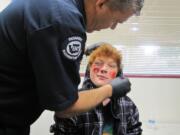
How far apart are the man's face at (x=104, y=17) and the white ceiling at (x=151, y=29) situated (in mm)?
1139

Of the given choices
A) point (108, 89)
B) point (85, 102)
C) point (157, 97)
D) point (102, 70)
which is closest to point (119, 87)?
point (108, 89)

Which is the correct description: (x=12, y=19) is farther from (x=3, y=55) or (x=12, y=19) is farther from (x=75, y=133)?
(x=75, y=133)

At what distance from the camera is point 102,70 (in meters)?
1.66

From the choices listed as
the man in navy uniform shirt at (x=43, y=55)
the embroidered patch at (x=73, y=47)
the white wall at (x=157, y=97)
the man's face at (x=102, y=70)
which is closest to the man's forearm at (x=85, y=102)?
the man in navy uniform shirt at (x=43, y=55)

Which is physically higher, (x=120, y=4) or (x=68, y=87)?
(x=120, y=4)

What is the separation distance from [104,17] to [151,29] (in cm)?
127

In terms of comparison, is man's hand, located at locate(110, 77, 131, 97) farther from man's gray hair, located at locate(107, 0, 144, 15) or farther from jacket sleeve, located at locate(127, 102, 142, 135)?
jacket sleeve, located at locate(127, 102, 142, 135)

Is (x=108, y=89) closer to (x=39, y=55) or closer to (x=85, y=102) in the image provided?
(x=85, y=102)

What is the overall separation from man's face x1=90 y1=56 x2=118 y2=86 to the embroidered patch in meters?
0.88

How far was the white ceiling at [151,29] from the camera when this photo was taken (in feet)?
6.76

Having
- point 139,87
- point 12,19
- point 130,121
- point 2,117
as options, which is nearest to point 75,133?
point 130,121

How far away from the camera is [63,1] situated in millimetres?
775

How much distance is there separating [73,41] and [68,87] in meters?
Answer: 0.11

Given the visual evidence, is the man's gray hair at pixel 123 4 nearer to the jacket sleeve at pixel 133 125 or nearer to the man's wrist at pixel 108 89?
the man's wrist at pixel 108 89
